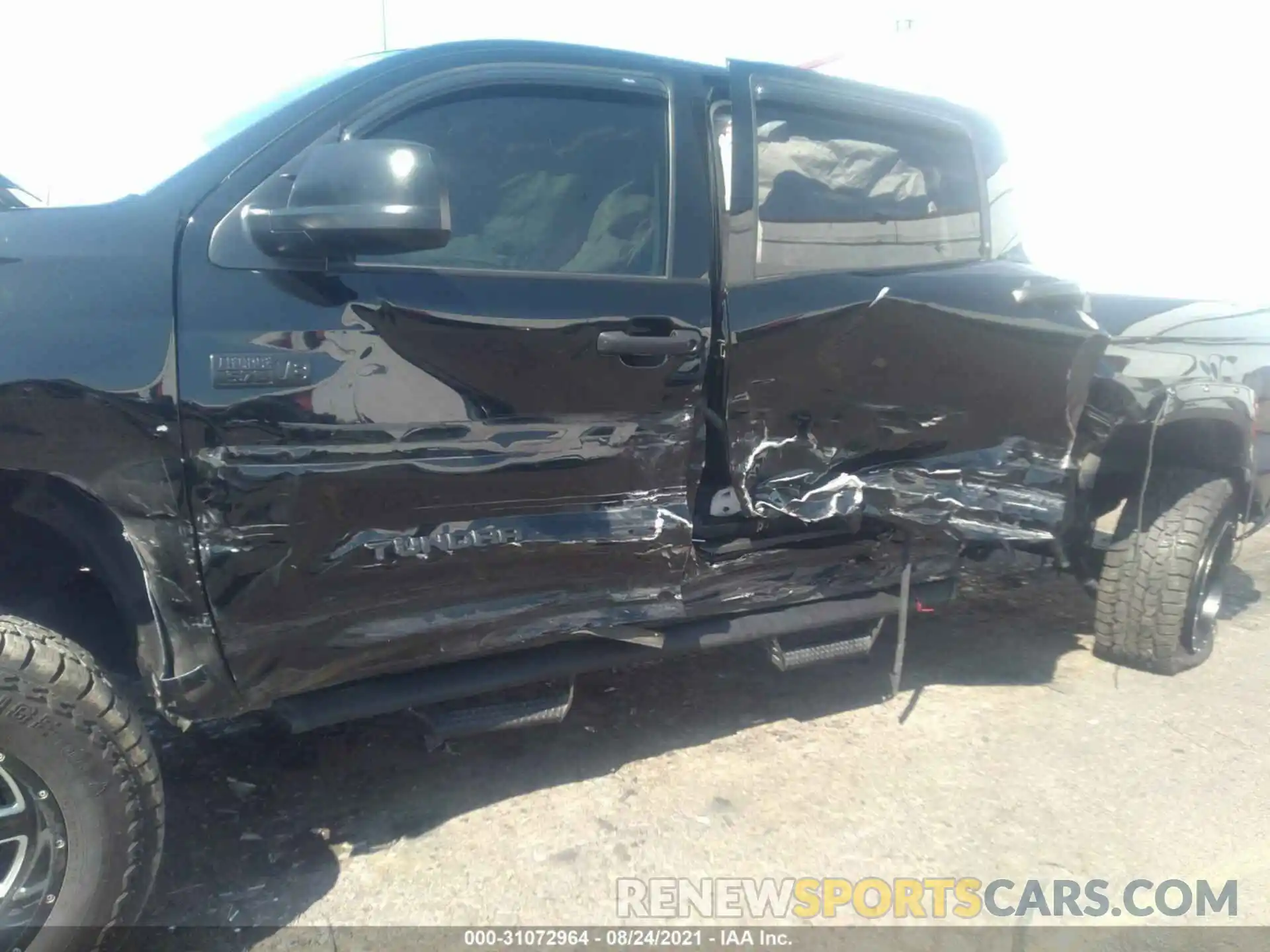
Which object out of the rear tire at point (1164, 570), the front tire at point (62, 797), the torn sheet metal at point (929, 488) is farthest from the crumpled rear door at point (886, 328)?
the front tire at point (62, 797)

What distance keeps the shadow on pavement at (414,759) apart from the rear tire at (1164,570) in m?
0.36

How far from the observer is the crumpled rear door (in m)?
2.84

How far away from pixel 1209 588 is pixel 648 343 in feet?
9.41

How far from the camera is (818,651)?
3.17 metres

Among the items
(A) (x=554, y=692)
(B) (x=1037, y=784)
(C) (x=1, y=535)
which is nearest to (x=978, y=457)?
(B) (x=1037, y=784)

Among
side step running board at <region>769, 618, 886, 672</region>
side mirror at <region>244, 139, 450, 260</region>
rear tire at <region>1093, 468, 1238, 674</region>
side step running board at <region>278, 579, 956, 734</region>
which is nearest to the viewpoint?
side mirror at <region>244, 139, 450, 260</region>

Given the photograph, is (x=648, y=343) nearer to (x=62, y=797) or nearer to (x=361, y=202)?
(x=361, y=202)

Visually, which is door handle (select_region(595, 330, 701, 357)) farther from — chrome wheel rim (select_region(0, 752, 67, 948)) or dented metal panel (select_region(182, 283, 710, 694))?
chrome wheel rim (select_region(0, 752, 67, 948))

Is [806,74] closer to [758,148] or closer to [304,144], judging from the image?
[758,148]

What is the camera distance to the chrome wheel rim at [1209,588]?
382 cm

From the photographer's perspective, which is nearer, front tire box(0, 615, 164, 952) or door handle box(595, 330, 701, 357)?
front tire box(0, 615, 164, 952)

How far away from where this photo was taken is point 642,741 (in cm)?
A: 327

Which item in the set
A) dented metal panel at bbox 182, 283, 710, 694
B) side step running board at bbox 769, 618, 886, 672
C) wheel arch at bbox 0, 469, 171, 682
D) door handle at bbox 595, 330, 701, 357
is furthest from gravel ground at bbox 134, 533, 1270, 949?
door handle at bbox 595, 330, 701, 357

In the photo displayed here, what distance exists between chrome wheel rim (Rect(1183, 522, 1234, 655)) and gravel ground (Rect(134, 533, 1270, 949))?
0.53ft
